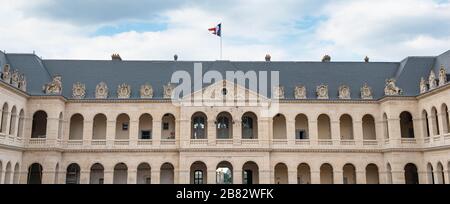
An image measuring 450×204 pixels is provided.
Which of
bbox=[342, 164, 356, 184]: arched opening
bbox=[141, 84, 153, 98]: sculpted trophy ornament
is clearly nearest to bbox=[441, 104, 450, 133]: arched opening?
bbox=[342, 164, 356, 184]: arched opening

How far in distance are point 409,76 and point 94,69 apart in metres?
32.8

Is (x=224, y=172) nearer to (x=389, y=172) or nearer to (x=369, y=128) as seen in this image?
(x=369, y=128)

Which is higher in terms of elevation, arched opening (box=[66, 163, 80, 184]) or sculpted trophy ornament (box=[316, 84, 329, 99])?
sculpted trophy ornament (box=[316, 84, 329, 99])

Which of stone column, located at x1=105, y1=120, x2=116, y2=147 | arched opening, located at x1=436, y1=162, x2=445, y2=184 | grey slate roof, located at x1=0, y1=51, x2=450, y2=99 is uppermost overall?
grey slate roof, located at x1=0, y1=51, x2=450, y2=99

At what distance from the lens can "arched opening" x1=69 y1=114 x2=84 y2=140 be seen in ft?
140

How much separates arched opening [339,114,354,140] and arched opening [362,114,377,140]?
4.18ft

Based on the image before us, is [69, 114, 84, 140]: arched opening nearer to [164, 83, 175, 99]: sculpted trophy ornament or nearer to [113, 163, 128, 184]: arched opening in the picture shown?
[113, 163, 128, 184]: arched opening

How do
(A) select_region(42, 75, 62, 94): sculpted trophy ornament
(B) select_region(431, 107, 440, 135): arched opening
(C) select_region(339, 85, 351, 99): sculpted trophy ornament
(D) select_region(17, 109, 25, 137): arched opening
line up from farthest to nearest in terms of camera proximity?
(C) select_region(339, 85, 351, 99): sculpted trophy ornament
(A) select_region(42, 75, 62, 94): sculpted trophy ornament
(B) select_region(431, 107, 440, 135): arched opening
(D) select_region(17, 109, 25, 137): arched opening

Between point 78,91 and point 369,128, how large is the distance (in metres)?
28.7

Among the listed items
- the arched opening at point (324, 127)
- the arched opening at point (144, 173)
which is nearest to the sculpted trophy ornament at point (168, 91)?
the arched opening at point (144, 173)

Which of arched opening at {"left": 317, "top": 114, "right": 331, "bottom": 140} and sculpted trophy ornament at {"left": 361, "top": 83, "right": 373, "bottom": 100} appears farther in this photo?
arched opening at {"left": 317, "top": 114, "right": 331, "bottom": 140}

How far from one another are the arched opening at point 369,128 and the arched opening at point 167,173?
1918 centimetres
